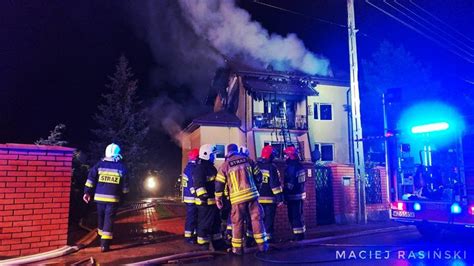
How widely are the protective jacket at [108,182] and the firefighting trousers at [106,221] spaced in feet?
0.33

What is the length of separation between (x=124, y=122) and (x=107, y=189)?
2196 centimetres

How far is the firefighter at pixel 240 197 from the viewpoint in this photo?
19.0 ft

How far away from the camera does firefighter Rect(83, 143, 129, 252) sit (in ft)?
19.7

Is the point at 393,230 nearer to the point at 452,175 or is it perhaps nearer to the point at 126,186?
the point at 452,175

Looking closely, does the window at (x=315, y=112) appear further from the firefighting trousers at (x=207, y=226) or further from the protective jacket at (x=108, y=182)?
the protective jacket at (x=108, y=182)

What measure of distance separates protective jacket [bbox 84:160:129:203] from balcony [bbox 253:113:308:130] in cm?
1756

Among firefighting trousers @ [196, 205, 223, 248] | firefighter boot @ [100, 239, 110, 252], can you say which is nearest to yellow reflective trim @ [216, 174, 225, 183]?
firefighting trousers @ [196, 205, 223, 248]

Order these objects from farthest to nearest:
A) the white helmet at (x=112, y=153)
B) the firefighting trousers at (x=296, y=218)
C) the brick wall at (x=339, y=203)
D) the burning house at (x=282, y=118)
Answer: the burning house at (x=282, y=118) < the brick wall at (x=339, y=203) < the firefighting trousers at (x=296, y=218) < the white helmet at (x=112, y=153)

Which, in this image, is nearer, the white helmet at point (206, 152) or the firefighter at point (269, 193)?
the white helmet at point (206, 152)

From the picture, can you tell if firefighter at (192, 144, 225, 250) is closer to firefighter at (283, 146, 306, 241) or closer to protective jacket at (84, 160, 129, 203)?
protective jacket at (84, 160, 129, 203)

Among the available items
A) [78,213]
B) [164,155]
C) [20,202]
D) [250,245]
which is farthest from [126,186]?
[164,155]

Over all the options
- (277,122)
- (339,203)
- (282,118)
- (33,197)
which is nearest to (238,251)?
(33,197)

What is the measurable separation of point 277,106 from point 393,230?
16860 millimetres

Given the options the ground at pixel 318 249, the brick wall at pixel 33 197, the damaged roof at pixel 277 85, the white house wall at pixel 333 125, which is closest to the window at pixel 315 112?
the white house wall at pixel 333 125
